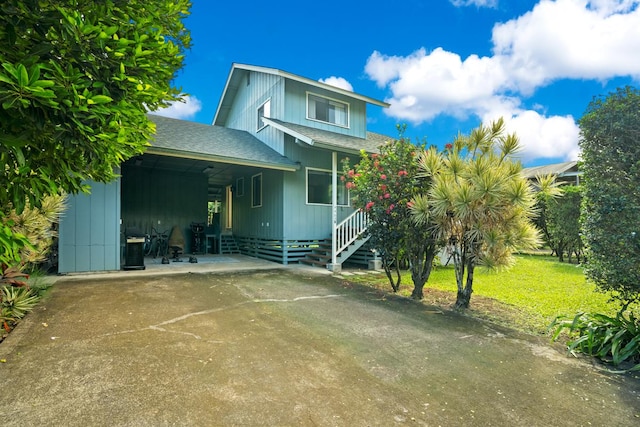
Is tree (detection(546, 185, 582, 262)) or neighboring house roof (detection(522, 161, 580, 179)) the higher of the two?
neighboring house roof (detection(522, 161, 580, 179))

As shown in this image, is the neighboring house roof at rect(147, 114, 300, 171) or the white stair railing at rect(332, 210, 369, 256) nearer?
the neighboring house roof at rect(147, 114, 300, 171)

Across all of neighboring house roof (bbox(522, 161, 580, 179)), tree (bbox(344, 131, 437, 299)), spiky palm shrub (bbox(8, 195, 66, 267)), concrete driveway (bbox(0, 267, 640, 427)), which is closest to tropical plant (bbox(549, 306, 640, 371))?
concrete driveway (bbox(0, 267, 640, 427))

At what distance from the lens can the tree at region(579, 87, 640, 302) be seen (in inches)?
132

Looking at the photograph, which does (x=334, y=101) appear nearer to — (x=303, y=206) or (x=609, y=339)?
(x=303, y=206)

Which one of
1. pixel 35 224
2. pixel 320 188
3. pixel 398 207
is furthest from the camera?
pixel 320 188

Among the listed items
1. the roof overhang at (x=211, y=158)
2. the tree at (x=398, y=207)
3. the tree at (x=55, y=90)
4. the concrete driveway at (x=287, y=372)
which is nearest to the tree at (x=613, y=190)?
the concrete driveway at (x=287, y=372)

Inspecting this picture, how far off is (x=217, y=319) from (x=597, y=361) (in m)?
4.44

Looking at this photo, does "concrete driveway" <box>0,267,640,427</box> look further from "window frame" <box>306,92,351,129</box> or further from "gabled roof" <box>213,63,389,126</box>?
"gabled roof" <box>213,63,389,126</box>

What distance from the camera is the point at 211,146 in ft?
32.3

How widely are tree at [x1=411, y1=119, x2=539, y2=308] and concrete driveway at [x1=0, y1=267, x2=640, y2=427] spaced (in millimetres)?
1115

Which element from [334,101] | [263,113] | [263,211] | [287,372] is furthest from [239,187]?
[287,372]

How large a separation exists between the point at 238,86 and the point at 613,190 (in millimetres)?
14435

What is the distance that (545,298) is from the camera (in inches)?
238

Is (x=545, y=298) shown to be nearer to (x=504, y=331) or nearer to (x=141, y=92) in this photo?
(x=504, y=331)
